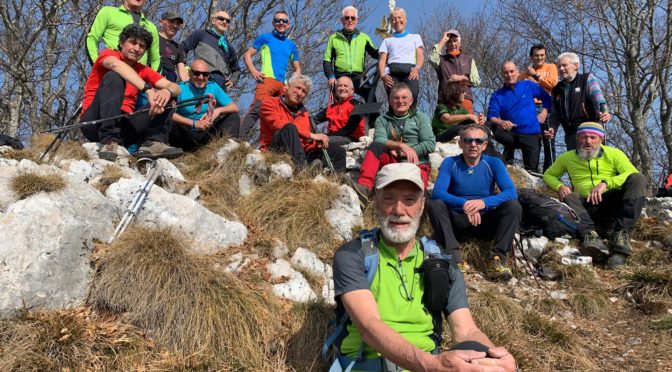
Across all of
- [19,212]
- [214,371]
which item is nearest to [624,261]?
[214,371]

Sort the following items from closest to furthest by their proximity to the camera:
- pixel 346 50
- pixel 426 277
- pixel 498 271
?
pixel 426 277
pixel 498 271
pixel 346 50

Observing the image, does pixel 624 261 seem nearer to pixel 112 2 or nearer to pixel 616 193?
pixel 616 193

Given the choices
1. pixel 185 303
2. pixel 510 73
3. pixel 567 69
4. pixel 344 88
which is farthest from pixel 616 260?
pixel 185 303

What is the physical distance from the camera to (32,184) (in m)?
4.10

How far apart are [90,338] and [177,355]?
64cm

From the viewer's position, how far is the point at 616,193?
6168 mm

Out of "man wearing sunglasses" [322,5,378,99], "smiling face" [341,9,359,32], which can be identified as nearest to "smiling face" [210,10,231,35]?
"man wearing sunglasses" [322,5,378,99]

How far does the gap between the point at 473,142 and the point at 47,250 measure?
447 cm

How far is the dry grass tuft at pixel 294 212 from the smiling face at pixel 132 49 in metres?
2.31

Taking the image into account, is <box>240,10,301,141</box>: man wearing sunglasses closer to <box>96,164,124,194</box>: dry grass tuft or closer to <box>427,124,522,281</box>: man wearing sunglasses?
<box>96,164,124,194</box>: dry grass tuft

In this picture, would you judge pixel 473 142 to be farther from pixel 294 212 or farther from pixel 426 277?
pixel 426 277

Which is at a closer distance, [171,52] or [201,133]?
[201,133]

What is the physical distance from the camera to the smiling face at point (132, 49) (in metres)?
5.94

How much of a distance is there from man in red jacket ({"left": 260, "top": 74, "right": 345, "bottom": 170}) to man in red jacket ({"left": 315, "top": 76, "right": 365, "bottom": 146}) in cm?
74
